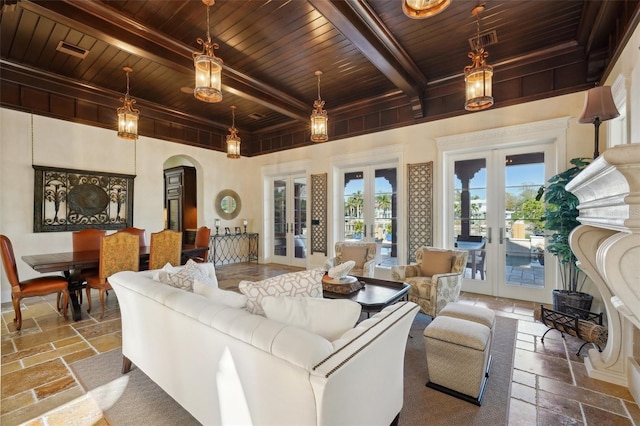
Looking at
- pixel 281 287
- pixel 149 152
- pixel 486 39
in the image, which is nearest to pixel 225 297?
pixel 281 287

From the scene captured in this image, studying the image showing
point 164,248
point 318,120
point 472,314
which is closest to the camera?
point 472,314

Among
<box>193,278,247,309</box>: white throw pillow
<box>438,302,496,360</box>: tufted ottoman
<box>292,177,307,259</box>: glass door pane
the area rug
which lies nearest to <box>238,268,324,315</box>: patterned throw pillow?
<box>193,278,247,309</box>: white throw pillow

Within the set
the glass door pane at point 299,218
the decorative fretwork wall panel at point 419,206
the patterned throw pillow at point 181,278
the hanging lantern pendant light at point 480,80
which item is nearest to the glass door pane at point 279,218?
the glass door pane at point 299,218

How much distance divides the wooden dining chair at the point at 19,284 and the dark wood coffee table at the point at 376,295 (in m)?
3.15

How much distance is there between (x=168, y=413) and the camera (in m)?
1.84

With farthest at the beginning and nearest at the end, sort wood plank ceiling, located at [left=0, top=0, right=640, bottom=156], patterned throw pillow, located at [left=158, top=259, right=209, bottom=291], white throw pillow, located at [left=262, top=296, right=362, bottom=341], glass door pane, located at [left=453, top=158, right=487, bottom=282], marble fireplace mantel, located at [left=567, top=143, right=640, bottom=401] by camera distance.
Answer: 1. glass door pane, located at [left=453, top=158, right=487, bottom=282]
2. wood plank ceiling, located at [left=0, top=0, right=640, bottom=156]
3. patterned throw pillow, located at [left=158, top=259, right=209, bottom=291]
4. white throw pillow, located at [left=262, top=296, right=362, bottom=341]
5. marble fireplace mantel, located at [left=567, top=143, right=640, bottom=401]

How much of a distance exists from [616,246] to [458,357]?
118cm

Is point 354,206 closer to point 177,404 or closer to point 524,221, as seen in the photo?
point 524,221

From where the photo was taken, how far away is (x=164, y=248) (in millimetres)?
3902

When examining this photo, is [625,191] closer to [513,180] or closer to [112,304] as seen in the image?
[513,180]

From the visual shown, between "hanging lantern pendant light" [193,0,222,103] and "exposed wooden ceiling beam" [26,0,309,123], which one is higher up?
"exposed wooden ceiling beam" [26,0,309,123]

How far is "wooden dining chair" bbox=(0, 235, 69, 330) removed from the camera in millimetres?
3008

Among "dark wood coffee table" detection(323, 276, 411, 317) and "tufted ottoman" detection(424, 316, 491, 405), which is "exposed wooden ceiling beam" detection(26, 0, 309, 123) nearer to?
"dark wood coffee table" detection(323, 276, 411, 317)

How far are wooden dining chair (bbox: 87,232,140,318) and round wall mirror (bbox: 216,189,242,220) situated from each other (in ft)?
11.2
